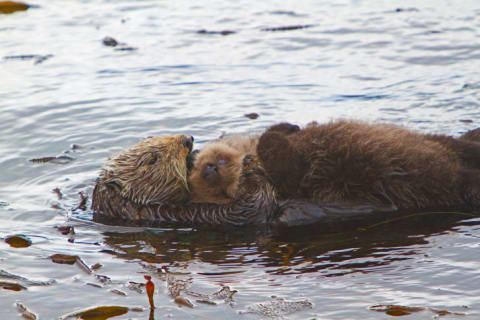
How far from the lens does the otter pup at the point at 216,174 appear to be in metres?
4.75

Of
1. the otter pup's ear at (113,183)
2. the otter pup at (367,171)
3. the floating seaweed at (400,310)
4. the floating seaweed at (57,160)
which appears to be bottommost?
the floating seaweed at (400,310)

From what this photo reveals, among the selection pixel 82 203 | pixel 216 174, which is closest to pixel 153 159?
pixel 216 174

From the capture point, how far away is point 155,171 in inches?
196

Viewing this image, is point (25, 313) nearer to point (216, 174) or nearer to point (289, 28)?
point (216, 174)

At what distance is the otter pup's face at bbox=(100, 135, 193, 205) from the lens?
4.95 metres

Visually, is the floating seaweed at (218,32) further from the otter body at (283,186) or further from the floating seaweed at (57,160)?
the otter body at (283,186)

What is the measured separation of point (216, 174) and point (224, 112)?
9.04 ft

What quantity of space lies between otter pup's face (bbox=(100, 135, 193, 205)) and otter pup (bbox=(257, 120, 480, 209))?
0.69 meters

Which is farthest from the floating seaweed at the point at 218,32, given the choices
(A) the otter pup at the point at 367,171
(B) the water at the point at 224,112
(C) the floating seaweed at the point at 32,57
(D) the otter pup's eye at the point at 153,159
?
(A) the otter pup at the point at 367,171

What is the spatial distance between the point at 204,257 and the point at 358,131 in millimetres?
1428

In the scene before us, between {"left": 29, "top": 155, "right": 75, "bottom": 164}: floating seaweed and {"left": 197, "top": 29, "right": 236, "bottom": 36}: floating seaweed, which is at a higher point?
{"left": 197, "top": 29, "right": 236, "bottom": 36}: floating seaweed

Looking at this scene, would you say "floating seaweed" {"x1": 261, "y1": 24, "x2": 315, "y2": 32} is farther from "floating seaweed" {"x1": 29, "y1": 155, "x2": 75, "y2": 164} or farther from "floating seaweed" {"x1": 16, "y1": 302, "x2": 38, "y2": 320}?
"floating seaweed" {"x1": 16, "y1": 302, "x2": 38, "y2": 320}

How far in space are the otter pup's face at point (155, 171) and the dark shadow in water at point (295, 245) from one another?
0.29m

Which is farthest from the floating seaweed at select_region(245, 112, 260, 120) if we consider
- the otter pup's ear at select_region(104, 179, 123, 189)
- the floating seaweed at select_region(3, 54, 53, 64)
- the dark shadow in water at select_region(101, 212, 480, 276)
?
the floating seaweed at select_region(3, 54, 53, 64)
